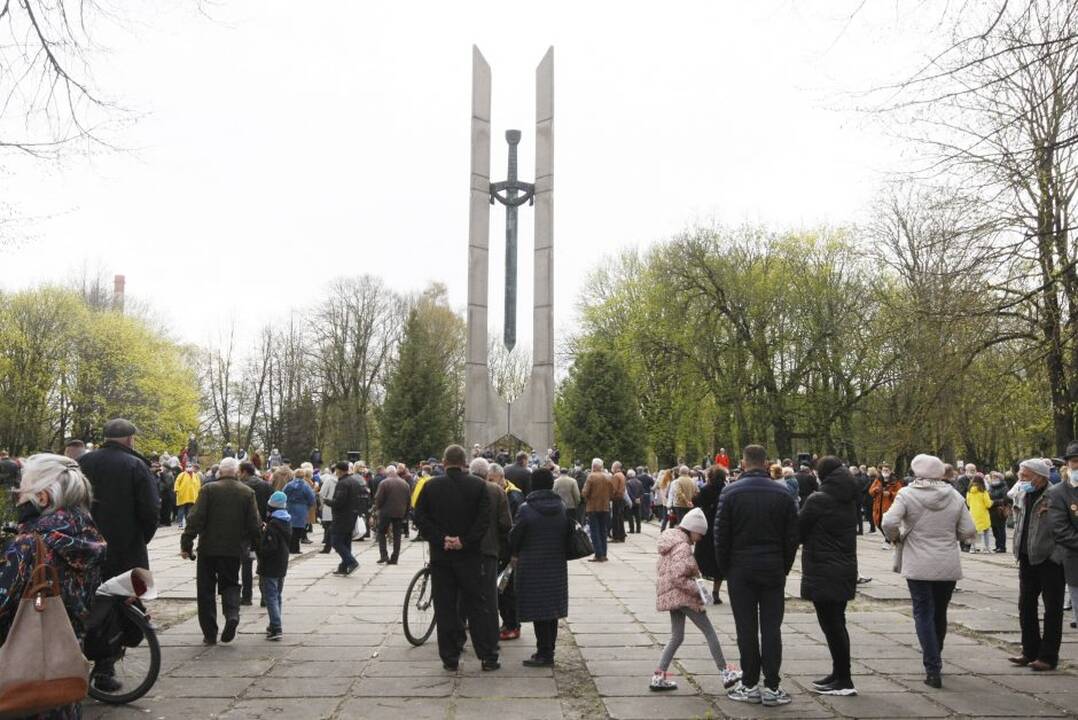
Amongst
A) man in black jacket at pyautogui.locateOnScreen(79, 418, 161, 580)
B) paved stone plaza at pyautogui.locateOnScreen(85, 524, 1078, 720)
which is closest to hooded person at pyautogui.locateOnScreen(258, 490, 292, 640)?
paved stone plaza at pyautogui.locateOnScreen(85, 524, 1078, 720)

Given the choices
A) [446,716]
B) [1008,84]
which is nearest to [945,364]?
[1008,84]

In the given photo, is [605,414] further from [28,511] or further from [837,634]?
[28,511]

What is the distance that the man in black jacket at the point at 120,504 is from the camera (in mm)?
6969

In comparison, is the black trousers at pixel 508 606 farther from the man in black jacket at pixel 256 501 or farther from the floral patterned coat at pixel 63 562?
the floral patterned coat at pixel 63 562

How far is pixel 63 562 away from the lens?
4.53 m

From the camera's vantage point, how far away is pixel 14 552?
4301 mm

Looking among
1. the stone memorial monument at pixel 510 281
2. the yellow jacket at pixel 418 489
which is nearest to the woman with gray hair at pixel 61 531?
the yellow jacket at pixel 418 489

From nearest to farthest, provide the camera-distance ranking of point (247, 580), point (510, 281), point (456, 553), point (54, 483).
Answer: point (54, 483) < point (456, 553) < point (247, 580) < point (510, 281)

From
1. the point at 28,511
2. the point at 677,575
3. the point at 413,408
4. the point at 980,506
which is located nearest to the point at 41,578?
the point at 28,511

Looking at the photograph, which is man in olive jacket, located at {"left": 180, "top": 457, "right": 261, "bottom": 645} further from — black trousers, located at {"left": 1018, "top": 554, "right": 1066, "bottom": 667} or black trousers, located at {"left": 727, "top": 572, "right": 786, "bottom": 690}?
black trousers, located at {"left": 1018, "top": 554, "right": 1066, "bottom": 667}

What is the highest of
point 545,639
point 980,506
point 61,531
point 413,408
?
point 413,408

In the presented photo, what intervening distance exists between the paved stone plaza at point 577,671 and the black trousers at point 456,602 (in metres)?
0.20

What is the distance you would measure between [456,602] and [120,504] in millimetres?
2675

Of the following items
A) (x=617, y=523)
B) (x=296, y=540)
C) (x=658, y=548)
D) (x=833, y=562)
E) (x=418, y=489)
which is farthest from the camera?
(x=617, y=523)
